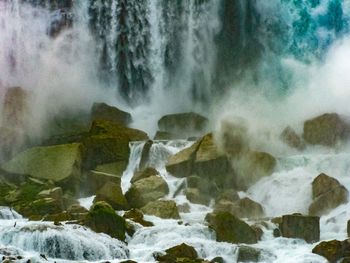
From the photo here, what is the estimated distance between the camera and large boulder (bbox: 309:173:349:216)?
106ft

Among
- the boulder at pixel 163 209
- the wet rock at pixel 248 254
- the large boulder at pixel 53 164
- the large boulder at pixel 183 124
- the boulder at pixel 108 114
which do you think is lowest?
the wet rock at pixel 248 254

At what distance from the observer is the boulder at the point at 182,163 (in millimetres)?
36969

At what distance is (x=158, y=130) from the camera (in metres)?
47.3

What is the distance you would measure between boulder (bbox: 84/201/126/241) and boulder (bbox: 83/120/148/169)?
1194 cm

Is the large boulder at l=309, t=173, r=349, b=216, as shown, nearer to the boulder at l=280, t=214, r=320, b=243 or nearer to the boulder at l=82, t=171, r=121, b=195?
the boulder at l=280, t=214, r=320, b=243

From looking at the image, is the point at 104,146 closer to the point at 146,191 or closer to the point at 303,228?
the point at 146,191

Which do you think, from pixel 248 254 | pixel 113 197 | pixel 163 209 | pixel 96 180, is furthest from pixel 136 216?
pixel 96 180

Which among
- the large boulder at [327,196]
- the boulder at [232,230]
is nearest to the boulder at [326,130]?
the large boulder at [327,196]

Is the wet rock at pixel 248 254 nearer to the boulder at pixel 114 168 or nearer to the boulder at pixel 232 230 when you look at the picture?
the boulder at pixel 232 230

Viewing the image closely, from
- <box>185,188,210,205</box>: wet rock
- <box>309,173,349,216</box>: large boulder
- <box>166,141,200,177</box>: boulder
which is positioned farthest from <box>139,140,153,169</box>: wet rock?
<box>309,173,349,216</box>: large boulder

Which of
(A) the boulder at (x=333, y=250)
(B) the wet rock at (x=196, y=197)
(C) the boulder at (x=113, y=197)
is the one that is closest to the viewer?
(A) the boulder at (x=333, y=250)

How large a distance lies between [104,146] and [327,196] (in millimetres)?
13151

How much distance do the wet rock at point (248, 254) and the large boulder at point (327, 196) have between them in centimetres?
753

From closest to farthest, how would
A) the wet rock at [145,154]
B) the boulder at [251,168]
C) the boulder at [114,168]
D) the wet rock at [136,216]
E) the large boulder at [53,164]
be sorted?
the wet rock at [136,216], the large boulder at [53,164], the boulder at [251,168], the boulder at [114,168], the wet rock at [145,154]
